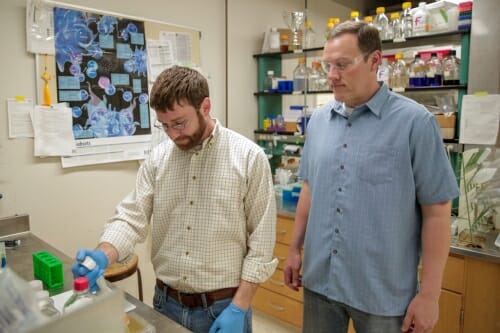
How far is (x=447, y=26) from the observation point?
2.38 meters

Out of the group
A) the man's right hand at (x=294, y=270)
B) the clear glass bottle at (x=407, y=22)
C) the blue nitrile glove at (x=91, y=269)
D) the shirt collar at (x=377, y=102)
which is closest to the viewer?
the blue nitrile glove at (x=91, y=269)

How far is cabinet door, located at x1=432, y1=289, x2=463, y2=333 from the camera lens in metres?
1.97

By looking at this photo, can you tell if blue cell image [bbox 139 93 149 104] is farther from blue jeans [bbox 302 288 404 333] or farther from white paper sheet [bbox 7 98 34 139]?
blue jeans [bbox 302 288 404 333]

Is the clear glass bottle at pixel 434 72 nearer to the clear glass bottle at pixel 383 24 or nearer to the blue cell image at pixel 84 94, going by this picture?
the clear glass bottle at pixel 383 24

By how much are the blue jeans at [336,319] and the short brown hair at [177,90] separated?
2.75 ft

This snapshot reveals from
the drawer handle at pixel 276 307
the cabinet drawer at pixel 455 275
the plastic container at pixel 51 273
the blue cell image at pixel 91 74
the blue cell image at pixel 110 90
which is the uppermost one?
the blue cell image at pixel 91 74

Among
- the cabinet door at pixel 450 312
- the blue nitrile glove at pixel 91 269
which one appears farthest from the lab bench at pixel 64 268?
the cabinet door at pixel 450 312

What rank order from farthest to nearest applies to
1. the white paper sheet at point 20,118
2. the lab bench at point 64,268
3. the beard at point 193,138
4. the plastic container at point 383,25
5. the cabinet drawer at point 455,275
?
the plastic container at point 383,25 < the white paper sheet at point 20,118 < the cabinet drawer at point 455,275 < the beard at point 193,138 < the lab bench at point 64,268

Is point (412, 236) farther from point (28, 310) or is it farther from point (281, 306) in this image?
point (281, 306)

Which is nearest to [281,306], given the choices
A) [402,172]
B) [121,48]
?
[402,172]

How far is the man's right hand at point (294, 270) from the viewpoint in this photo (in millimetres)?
1598

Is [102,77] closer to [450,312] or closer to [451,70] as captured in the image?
[451,70]

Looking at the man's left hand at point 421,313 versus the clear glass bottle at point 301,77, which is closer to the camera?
the man's left hand at point 421,313

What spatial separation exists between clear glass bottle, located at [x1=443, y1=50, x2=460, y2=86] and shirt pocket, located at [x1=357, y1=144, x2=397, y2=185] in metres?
1.38
